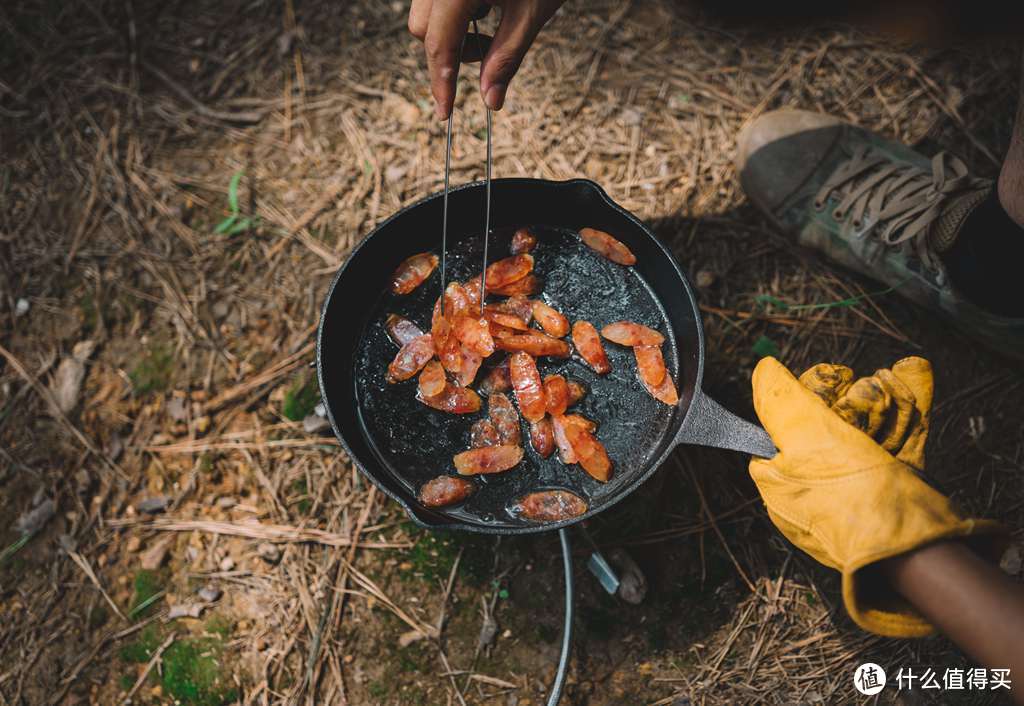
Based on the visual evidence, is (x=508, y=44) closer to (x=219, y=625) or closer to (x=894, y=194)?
(x=894, y=194)

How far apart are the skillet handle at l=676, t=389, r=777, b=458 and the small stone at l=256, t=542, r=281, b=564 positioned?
1.67m

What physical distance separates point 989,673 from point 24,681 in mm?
3602

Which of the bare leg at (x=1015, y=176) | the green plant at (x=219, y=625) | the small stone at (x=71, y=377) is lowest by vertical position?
the green plant at (x=219, y=625)

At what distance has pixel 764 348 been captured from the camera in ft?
8.98

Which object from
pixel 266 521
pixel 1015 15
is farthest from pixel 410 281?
pixel 1015 15

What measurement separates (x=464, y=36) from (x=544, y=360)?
3.75ft

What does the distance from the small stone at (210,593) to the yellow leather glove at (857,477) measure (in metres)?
2.10

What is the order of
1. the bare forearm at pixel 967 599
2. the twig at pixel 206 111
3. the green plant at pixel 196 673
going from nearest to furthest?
the bare forearm at pixel 967 599
the green plant at pixel 196 673
the twig at pixel 206 111

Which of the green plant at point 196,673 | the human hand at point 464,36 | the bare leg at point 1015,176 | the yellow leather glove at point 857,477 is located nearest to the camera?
the yellow leather glove at point 857,477

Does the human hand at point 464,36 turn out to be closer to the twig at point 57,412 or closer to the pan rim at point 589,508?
the pan rim at point 589,508

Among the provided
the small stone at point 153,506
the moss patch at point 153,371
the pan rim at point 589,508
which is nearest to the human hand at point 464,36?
the pan rim at point 589,508

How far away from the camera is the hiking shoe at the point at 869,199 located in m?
2.66

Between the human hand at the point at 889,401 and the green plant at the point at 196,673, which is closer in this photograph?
the human hand at the point at 889,401

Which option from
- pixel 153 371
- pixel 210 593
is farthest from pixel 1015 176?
pixel 153 371
